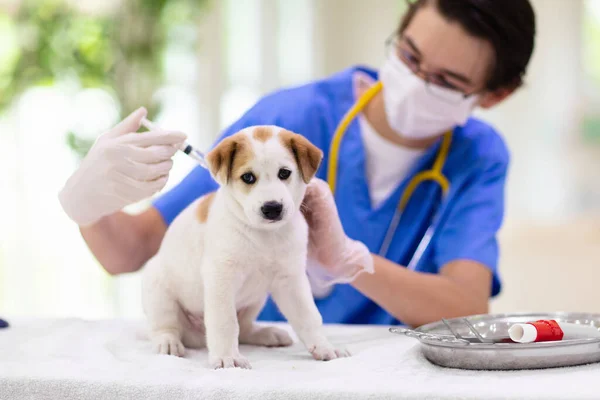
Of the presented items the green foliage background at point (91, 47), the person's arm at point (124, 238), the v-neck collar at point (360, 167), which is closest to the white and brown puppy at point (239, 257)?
the person's arm at point (124, 238)

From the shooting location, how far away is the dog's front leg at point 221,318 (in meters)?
0.89

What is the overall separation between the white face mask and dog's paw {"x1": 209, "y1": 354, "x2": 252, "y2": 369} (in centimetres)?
78

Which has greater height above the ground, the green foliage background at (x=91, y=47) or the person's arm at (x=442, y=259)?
the green foliage background at (x=91, y=47)

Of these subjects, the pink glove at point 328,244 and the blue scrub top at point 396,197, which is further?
the blue scrub top at point 396,197

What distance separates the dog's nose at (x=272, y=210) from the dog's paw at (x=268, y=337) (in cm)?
29

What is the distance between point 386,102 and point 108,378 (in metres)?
0.95

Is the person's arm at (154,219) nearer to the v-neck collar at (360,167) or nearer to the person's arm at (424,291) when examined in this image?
the v-neck collar at (360,167)

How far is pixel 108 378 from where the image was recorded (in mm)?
798

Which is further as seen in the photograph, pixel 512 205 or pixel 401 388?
pixel 512 205

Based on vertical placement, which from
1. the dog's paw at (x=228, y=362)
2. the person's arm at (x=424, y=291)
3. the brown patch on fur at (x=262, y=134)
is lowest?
the person's arm at (x=424, y=291)

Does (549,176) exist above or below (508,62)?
below

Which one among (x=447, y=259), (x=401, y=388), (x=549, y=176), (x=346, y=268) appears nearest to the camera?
(x=401, y=388)

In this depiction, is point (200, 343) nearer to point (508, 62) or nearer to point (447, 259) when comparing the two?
point (447, 259)

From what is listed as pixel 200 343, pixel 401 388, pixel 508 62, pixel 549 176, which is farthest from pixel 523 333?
pixel 549 176
